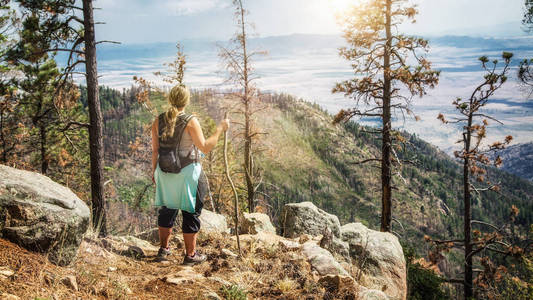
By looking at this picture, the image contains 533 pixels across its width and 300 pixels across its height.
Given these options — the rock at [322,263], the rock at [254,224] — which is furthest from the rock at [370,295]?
the rock at [254,224]

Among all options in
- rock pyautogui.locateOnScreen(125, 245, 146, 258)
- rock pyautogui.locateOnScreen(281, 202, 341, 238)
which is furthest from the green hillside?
rock pyautogui.locateOnScreen(125, 245, 146, 258)

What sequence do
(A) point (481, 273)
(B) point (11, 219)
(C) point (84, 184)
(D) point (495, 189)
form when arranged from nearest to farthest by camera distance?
(B) point (11, 219) < (D) point (495, 189) < (A) point (481, 273) < (C) point (84, 184)

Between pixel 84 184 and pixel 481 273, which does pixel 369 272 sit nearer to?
pixel 481 273

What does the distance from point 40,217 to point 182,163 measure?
165cm

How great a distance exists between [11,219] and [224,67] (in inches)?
485

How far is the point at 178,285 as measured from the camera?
3830mm

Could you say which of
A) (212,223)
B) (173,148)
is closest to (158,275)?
(173,148)

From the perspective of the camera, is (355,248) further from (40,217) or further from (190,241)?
(40,217)

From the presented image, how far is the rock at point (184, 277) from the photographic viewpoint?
3.87 m

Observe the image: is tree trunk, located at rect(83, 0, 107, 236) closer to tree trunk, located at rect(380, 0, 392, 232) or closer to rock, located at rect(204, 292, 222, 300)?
rock, located at rect(204, 292, 222, 300)

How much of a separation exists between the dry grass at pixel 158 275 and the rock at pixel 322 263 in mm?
185

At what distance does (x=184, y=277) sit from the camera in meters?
4.01

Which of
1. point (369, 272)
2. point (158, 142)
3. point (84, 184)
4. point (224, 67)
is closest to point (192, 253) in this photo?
point (158, 142)

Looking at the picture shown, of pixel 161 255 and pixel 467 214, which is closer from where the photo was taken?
pixel 161 255
